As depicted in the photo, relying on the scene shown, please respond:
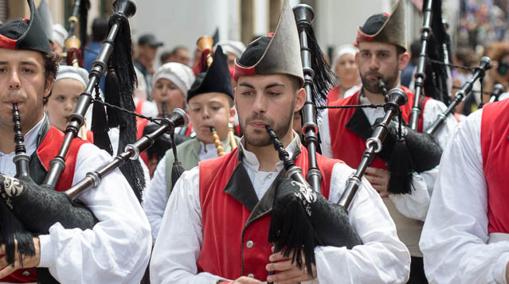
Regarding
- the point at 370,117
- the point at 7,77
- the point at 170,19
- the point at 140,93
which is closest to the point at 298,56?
the point at 7,77

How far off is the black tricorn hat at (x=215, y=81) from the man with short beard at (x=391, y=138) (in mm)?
712

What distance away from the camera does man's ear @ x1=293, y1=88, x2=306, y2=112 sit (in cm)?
537

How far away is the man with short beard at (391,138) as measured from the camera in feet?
22.4

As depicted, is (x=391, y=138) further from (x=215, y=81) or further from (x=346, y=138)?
(x=215, y=81)

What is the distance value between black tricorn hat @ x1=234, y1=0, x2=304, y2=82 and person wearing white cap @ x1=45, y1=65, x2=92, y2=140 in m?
2.68

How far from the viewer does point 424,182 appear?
702 centimetres

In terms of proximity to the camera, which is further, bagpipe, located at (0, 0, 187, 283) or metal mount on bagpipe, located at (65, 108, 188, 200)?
metal mount on bagpipe, located at (65, 108, 188, 200)

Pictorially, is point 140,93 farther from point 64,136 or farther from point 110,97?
point 64,136

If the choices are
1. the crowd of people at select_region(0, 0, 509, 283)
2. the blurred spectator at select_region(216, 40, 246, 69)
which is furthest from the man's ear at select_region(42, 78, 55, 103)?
the blurred spectator at select_region(216, 40, 246, 69)

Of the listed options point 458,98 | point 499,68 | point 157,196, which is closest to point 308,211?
point 157,196

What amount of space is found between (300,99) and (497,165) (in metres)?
0.97

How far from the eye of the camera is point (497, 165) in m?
4.88

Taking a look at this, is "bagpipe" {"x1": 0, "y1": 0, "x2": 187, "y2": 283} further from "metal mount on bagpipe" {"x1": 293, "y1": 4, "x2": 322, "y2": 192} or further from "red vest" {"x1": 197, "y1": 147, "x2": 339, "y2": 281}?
"metal mount on bagpipe" {"x1": 293, "y1": 4, "x2": 322, "y2": 192}

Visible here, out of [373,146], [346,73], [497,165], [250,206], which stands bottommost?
[346,73]
